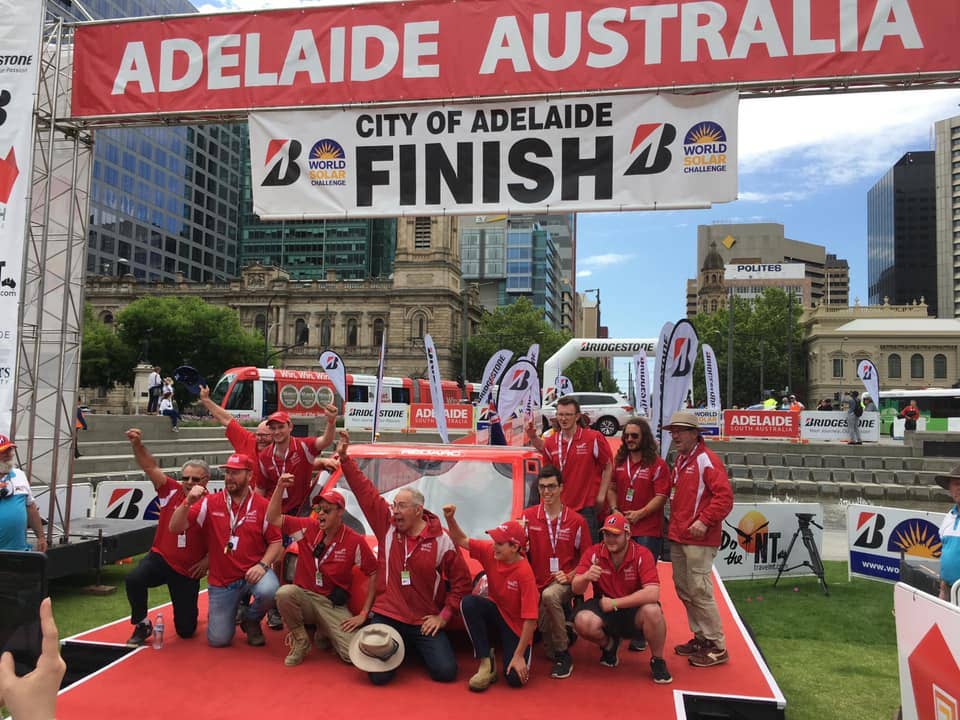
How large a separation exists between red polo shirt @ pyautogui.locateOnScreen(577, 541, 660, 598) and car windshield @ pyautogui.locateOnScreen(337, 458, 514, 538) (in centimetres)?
113

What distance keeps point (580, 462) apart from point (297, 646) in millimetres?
2653

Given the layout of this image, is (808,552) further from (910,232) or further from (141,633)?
(910,232)

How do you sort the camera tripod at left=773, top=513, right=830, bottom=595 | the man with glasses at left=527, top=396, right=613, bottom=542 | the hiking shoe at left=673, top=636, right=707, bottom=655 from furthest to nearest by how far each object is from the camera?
the camera tripod at left=773, top=513, right=830, bottom=595 → the man with glasses at left=527, top=396, right=613, bottom=542 → the hiking shoe at left=673, top=636, right=707, bottom=655

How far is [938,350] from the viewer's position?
7900cm

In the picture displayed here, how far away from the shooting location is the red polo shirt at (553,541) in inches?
210

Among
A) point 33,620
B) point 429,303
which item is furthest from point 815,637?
point 429,303

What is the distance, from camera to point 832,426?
1040 inches

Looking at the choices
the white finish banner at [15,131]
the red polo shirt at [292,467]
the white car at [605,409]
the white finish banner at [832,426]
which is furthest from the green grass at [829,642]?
the white car at [605,409]

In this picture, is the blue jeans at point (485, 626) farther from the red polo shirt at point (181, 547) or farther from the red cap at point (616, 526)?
the red polo shirt at point (181, 547)

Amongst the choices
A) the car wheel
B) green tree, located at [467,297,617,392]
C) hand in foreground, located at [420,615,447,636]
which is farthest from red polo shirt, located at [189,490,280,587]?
green tree, located at [467,297,617,392]

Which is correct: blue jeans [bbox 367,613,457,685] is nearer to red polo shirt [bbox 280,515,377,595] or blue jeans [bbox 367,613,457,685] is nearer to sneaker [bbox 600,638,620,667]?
red polo shirt [bbox 280,515,377,595]

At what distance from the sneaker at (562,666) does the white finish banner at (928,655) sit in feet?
6.36

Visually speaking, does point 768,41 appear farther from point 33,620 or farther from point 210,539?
point 33,620

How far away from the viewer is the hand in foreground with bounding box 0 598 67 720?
1.69 meters
